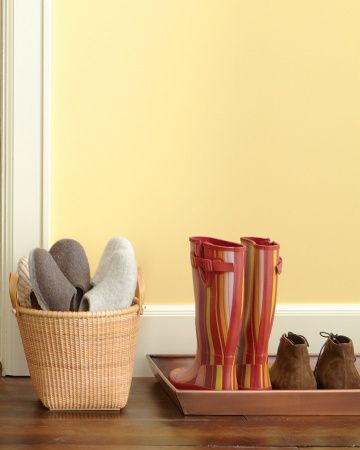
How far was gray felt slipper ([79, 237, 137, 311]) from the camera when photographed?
183 cm

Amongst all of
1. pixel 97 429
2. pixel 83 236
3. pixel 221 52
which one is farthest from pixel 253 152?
pixel 97 429

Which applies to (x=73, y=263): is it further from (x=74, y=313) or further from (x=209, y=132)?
(x=209, y=132)

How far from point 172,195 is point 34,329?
0.56m

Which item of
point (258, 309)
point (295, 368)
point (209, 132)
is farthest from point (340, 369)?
point (209, 132)

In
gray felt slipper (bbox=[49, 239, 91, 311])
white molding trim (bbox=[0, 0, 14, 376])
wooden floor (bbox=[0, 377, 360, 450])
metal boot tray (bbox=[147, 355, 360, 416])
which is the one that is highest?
white molding trim (bbox=[0, 0, 14, 376])

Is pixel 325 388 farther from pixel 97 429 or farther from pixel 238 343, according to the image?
pixel 97 429

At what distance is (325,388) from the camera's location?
75.0 inches

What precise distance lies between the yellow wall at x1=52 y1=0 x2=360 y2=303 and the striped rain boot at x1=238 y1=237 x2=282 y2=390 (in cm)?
33

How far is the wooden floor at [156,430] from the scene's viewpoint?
5.30 feet

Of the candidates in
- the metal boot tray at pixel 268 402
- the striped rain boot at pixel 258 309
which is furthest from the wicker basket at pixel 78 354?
the striped rain boot at pixel 258 309

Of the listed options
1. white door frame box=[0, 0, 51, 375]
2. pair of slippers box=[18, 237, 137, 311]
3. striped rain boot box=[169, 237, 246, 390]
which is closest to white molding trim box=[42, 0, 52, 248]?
white door frame box=[0, 0, 51, 375]

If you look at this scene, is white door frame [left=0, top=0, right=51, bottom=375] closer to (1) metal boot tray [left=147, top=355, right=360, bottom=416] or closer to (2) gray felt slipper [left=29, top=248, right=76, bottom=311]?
(2) gray felt slipper [left=29, top=248, right=76, bottom=311]

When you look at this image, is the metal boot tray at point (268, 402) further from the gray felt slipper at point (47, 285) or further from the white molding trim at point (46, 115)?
the white molding trim at point (46, 115)

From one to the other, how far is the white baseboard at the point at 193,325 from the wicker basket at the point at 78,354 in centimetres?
32
